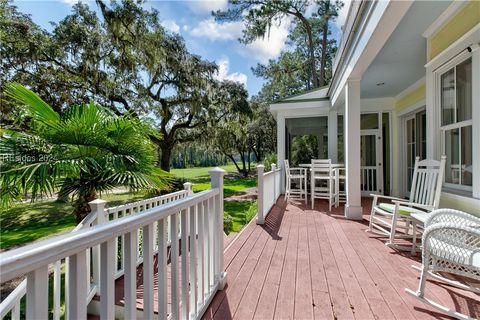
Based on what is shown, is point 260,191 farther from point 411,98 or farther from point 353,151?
point 411,98

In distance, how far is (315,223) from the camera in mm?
4098

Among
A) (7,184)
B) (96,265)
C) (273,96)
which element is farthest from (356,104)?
(273,96)

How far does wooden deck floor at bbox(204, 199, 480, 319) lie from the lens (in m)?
1.78

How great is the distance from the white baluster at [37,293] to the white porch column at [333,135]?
6.55 metres

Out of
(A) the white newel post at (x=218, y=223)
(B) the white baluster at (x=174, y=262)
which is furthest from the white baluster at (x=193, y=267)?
(A) the white newel post at (x=218, y=223)

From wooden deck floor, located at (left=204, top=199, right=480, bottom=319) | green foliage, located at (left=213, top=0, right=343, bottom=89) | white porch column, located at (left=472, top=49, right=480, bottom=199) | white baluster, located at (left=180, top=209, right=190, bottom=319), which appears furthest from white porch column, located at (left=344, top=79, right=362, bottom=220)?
green foliage, located at (left=213, top=0, right=343, bottom=89)

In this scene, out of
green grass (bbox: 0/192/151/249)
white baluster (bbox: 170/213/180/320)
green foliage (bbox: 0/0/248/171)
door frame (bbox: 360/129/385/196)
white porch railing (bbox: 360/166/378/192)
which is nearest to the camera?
white baluster (bbox: 170/213/180/320)

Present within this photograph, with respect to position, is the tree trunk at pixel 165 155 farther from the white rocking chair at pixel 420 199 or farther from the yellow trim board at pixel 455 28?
the yellow trim board at pixel 455 28

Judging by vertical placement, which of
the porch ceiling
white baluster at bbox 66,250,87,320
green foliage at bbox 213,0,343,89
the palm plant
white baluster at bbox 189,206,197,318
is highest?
green foliage at bbox 213,0,343,89

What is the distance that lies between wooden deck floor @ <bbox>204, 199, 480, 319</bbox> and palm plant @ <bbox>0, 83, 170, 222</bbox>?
1406 millimetres

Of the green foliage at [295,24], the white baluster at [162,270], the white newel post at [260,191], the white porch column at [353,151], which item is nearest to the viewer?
the white baluster at [162,270]

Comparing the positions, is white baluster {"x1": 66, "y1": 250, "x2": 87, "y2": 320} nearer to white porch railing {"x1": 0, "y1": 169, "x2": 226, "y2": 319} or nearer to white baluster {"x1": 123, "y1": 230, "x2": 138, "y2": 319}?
white porch railing {"x1": 0, "y1": 169, "x2": 226, "y2": 319}

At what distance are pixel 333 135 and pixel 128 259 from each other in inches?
249

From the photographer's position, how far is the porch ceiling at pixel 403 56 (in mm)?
2849
